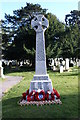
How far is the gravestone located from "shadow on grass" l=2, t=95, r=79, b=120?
113cm

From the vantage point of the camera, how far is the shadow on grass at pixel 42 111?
5668mm

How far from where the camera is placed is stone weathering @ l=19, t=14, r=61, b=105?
7426 millimetres

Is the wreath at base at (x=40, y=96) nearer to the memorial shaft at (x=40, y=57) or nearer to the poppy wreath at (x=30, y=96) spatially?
the poppy wreath at (x=30, y=96)

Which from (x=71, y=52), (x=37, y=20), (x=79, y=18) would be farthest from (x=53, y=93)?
(x=79, y=18)

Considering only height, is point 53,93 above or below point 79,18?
below

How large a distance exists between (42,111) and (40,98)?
51.1 inches

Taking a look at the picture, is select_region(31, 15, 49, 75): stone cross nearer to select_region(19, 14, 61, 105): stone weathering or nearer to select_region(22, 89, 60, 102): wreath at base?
select_region(19, 14, 61, 105): stone weathering

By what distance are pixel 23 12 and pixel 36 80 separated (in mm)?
28807

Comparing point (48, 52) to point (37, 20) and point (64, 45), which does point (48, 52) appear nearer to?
point (64, 45)

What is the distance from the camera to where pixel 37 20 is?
29.0 feet

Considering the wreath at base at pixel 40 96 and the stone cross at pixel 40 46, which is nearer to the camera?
the wreath at base at pixel 40 96

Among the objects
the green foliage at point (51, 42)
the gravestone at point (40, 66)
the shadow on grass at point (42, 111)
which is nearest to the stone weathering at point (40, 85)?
the gravestone at point (40, 66)

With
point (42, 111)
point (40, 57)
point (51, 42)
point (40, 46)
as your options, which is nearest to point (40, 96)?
point (42, 111)

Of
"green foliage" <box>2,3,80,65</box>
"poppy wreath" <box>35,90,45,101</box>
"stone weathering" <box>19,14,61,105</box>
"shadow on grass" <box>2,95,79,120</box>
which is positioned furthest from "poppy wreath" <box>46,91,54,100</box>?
"green foliage" <box>2,3,80,65</box>
